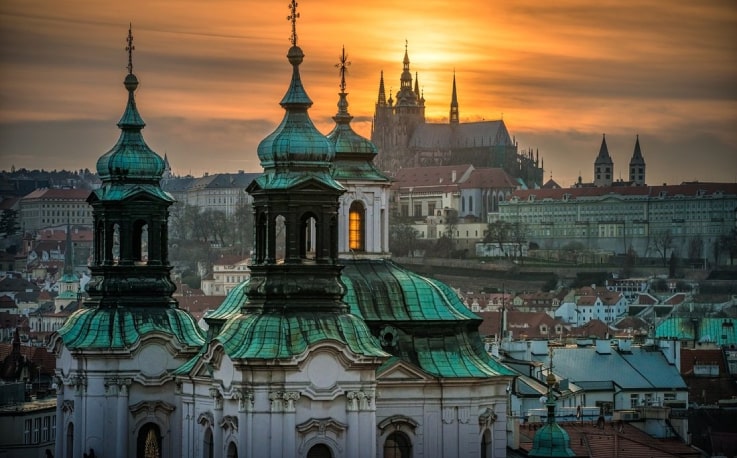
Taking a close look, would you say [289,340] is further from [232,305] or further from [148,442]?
[148,442]

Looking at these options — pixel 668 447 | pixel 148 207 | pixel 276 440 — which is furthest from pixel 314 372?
Result: pixel 668 447

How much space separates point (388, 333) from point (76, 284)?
369ft

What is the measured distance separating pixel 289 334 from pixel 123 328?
7.23m

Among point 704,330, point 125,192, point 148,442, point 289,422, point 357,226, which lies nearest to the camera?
point 289,422

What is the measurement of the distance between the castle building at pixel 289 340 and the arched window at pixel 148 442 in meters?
0.05

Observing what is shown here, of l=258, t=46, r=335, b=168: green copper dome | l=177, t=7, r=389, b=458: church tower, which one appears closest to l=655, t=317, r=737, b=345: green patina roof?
l=258, t=46, r=335, b=168: green copper dome

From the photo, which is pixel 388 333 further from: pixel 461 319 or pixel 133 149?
pixel 133 149

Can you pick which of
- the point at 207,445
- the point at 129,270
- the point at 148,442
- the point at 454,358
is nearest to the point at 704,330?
the point at 129,270

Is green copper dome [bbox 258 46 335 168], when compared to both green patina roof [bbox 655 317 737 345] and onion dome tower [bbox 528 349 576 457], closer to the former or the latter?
onion dome tower [bbox 528 349 576 457]

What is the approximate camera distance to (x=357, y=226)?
46.5 m

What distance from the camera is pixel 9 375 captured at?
283ft

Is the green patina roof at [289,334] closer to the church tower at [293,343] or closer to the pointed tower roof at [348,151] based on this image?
the church tower at [293,343]

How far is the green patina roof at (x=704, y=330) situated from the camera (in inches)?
4964

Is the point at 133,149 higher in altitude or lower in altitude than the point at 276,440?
higher
